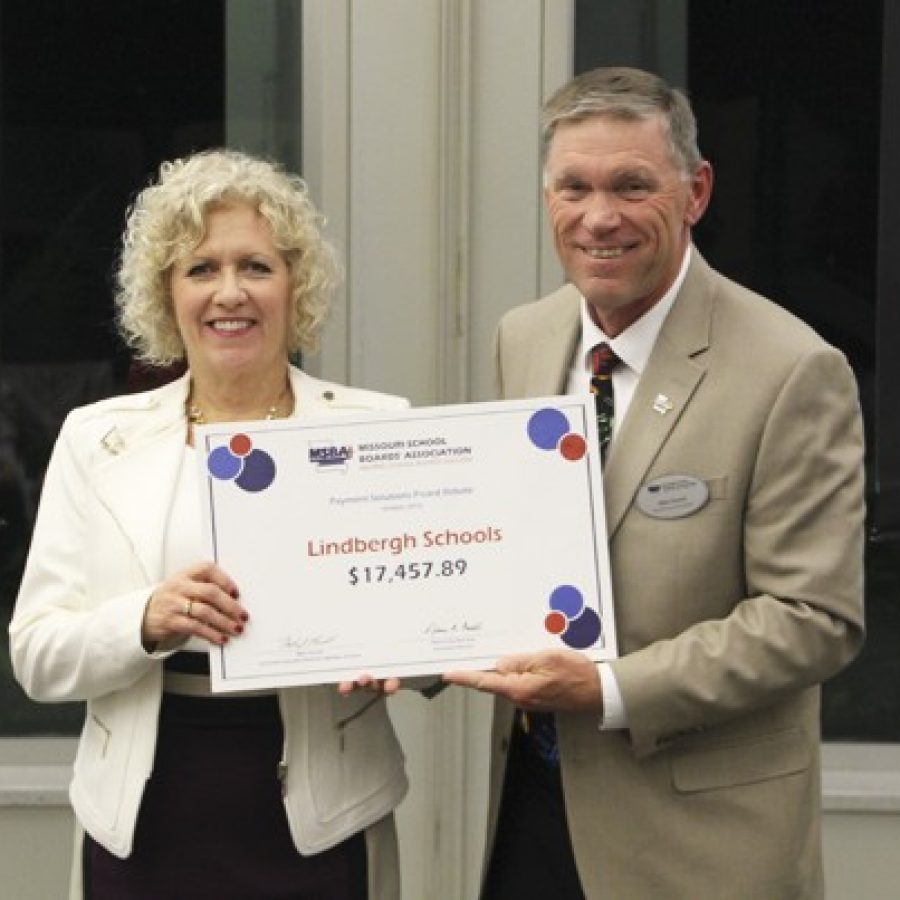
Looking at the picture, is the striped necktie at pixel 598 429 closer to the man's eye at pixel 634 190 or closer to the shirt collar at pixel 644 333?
the shirt collar at pixel 644 333

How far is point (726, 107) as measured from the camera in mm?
4777

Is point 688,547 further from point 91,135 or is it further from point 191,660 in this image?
point 91,135

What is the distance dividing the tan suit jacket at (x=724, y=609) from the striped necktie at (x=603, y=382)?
67mm

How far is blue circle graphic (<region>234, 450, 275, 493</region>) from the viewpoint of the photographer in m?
3.25

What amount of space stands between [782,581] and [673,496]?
214 mm

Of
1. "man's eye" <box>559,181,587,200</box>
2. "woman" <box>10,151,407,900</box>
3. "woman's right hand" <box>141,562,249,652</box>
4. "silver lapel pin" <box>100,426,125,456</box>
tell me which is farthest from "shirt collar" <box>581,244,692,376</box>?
"silver lapel pin" <box>100,426,125,456</box>

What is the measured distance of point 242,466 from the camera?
128 inches

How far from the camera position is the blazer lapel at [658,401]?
10.5 ft

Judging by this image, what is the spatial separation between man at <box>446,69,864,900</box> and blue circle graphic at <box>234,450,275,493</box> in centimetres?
46

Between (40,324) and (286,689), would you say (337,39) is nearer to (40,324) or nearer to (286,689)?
(40,324)

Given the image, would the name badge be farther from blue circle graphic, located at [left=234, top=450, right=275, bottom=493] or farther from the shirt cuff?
blue circle graphic, located at [left=234, top=450, right=275, bottom=493]
